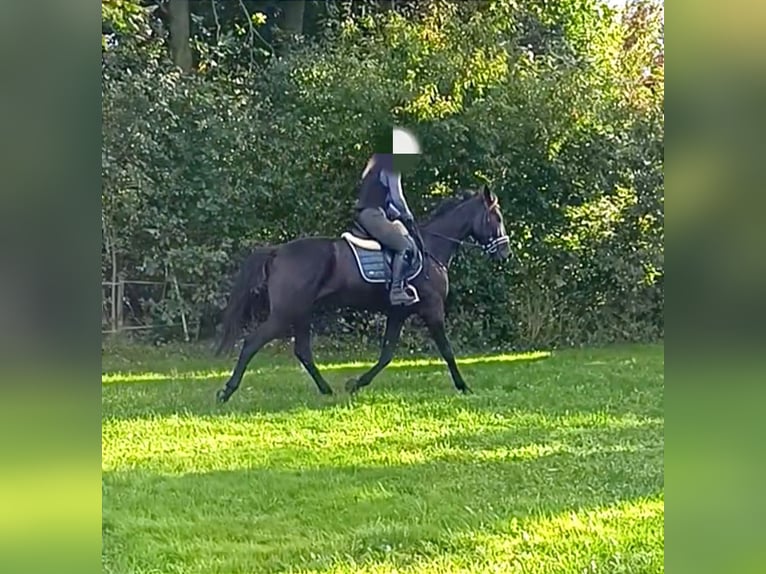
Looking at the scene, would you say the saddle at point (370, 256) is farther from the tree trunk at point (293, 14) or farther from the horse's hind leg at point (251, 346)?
the tree trunk at point (293, 14)

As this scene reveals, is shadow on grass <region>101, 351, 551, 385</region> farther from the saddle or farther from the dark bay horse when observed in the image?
the saddle

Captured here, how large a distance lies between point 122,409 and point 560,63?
128 inches

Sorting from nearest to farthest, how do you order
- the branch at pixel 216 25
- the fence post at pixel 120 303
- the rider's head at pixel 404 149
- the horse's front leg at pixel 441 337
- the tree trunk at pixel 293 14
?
1. the horse's front leg at pixel 441 337
2. the fence post at pixel 120 303
3. the rider's head at pixel 404 149
4. the branch at pixel 216 25
5. the tree trunk at pixel 293 14

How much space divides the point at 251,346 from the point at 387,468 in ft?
3.40

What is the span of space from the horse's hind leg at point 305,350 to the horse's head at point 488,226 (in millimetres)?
952

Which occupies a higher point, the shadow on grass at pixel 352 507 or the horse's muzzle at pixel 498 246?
the horse's muzzle at pixel 498 246

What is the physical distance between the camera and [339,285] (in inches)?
175

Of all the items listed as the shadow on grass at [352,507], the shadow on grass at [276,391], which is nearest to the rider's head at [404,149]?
the shadow on grass at [276,391]

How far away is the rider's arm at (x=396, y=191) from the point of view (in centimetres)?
447

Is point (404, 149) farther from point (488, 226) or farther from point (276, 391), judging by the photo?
point (276, 391)

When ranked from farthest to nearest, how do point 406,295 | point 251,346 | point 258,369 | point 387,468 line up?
point 406,295 → point 258,369 → point 251,346 → point 387,468

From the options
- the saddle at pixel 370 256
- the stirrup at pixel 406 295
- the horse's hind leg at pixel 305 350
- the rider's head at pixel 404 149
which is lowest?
the horse's hind leg at pixel 305 350

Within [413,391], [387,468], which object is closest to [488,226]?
[413,391]

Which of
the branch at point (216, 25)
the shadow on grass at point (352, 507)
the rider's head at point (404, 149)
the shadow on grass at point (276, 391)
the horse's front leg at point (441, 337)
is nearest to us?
the shadow on grass at point (352, 507)
